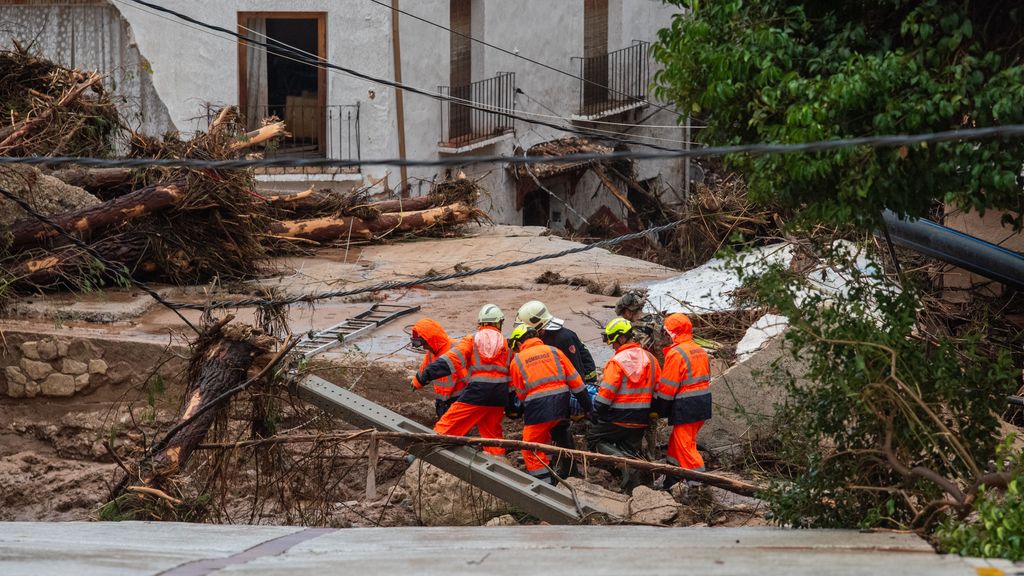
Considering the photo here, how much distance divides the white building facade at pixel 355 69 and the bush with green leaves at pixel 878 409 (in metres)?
11.8

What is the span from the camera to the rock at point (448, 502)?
8.30 m

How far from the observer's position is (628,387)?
855 centimetres

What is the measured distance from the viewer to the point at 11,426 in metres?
10.5

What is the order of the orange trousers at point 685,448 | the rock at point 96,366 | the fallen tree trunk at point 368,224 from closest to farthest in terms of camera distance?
the orange trousers at point 685,448, the rock at point 96,366, the fallen tree trunk at point 368,224

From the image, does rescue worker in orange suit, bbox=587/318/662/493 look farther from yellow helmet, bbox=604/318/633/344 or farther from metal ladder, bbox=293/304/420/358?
metal ladder, bbox=293/304/420/358

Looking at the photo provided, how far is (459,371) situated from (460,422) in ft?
1.40

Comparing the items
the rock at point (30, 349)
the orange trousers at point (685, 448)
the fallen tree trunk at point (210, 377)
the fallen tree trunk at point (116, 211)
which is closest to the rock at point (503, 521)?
the orange trousers at point (685, 448)

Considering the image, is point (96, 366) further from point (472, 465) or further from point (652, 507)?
point (652, 507)

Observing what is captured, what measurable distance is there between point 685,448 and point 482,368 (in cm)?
173

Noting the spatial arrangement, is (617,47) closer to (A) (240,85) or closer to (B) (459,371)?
(A) (240,85)

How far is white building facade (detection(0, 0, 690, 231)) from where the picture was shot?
1883 centimetres

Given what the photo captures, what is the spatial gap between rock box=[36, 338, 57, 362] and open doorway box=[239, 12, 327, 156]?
9.22 metres

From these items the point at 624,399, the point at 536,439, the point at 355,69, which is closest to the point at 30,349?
the point at 536,439

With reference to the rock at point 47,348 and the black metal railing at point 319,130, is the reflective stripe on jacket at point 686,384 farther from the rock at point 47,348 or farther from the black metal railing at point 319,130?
the black metal railing at point 319,130
